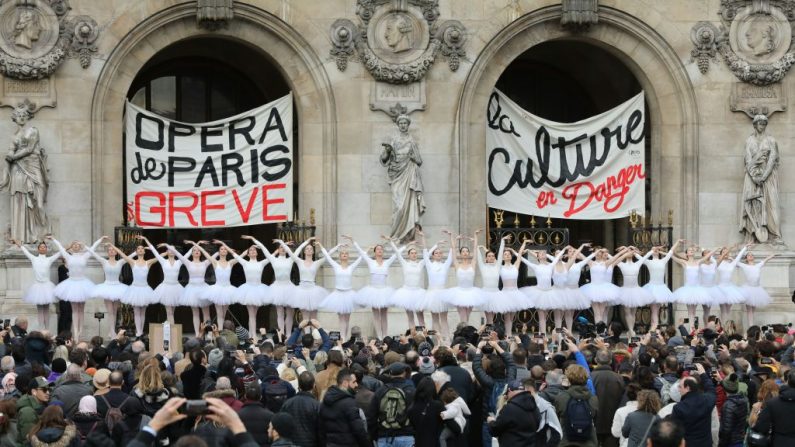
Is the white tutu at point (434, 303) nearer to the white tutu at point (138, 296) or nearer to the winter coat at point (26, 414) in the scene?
the white tutu at point (138, 296)

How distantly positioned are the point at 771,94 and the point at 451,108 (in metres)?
7.20

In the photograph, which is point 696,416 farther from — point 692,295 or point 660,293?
point 692,295

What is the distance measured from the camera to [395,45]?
30656mm

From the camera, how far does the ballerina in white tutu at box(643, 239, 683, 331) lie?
28.8 m

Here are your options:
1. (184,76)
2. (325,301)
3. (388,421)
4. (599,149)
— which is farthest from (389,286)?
(388,421)

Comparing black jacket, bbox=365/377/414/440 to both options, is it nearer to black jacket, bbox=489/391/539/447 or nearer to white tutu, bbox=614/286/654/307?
black jacket, bbox=489/391/539/447

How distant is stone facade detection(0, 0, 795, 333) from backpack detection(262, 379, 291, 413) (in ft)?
50.8

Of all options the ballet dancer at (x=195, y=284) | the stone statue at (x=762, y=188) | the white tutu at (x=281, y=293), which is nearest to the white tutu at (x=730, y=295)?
the stone statue at (x=762, y=188)

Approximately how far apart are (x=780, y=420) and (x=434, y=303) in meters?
13.6

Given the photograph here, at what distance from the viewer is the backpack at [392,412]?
1476 centimetres

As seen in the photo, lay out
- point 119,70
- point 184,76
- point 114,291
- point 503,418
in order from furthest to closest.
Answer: point 184,76 → point 119,70 → point 114,291 → point 503,418

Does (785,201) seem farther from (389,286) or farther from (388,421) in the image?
(388,421)

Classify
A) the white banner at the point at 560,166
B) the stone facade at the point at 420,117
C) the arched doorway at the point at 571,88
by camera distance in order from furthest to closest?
the arched doorway at the point at 571,88 < the white banner at the point at 560,166 < the stone facade at the point at 420,117

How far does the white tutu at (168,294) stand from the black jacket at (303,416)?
47.3 ft
